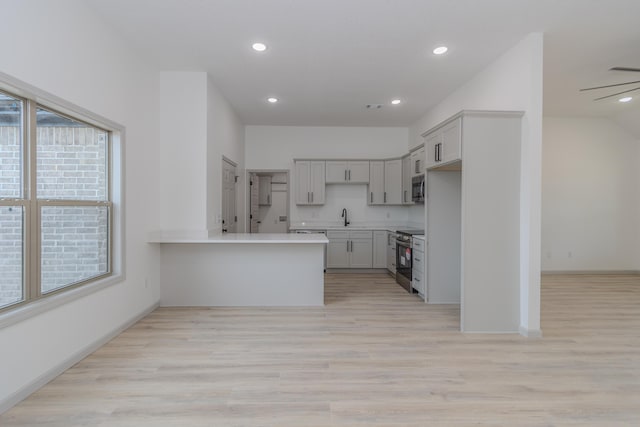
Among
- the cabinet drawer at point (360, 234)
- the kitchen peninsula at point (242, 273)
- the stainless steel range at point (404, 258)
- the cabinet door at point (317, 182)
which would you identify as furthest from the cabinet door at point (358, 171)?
the kitchen peninsula at point (242, 273)

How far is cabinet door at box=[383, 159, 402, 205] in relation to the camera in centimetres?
694

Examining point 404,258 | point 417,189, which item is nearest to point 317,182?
→ point 417,189

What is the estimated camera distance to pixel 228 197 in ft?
19.0

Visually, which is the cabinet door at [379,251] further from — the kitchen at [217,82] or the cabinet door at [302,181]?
the kitchen at [217,82]

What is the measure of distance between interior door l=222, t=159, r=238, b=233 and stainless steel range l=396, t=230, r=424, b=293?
295cm

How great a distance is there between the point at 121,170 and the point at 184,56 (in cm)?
151

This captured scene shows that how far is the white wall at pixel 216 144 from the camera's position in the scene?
177 inches

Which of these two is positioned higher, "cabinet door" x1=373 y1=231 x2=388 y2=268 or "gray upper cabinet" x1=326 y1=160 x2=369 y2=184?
"gray upper cabinet" x1=326 y1=160 x2=369 y2=184

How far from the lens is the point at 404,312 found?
4227mm

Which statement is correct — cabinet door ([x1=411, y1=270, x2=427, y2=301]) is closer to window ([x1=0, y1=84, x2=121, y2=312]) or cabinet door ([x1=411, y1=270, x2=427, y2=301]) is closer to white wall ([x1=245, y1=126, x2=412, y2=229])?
white wall ([x1=245, y1=126, x2=412, y2=229])

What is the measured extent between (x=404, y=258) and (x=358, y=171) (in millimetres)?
2302

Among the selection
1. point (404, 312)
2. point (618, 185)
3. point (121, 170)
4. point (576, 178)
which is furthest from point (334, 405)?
point (618, 185)

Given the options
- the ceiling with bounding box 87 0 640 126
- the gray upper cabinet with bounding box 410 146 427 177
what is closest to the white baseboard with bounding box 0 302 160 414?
the ceiling with bounding box 87 0 640 126

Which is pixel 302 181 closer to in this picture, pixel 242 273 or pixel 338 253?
pixel 338 253
